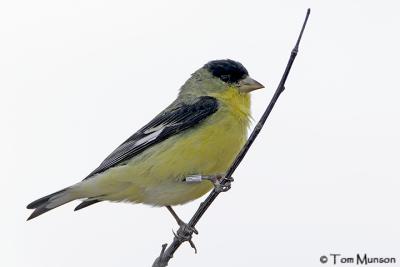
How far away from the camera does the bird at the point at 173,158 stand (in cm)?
658

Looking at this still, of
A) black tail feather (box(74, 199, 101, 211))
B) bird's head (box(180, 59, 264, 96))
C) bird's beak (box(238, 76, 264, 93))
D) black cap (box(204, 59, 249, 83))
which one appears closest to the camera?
black tail feather (box(74, 199, 101, 211))

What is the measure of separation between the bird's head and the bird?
0.06m

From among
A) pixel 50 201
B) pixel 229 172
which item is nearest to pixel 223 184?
pixel 229 172

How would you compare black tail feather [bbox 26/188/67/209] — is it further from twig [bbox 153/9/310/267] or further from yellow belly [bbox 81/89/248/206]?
twig [bbox 153/9/310/267]

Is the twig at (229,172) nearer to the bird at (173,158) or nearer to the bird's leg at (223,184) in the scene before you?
the bird's leg at (223,184)

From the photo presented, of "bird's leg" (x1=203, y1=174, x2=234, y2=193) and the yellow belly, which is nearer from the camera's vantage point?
"bird's leg" (x1=203, y1=174, x2=234, y2=193)

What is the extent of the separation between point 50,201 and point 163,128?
143 cm

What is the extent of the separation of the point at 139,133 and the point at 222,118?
3.52ft

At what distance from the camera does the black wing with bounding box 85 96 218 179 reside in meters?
6.99

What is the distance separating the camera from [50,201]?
22.7 feet

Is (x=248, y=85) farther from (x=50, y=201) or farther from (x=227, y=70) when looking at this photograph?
(x=50, y=201)

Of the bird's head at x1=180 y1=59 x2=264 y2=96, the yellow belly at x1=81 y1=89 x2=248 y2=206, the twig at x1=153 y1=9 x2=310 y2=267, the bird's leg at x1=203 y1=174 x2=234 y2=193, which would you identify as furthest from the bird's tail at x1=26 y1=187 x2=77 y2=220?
the bird's leg at x1=203 y1=174 x2=234 y2=193

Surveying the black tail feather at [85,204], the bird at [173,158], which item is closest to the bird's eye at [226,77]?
the bird at [173,158]

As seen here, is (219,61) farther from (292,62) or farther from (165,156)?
(292,62)
